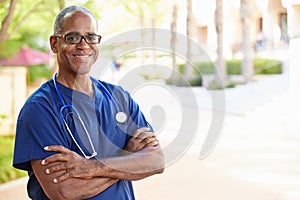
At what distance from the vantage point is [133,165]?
5.39 ft

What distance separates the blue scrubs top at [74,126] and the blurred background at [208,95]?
0.15 meters

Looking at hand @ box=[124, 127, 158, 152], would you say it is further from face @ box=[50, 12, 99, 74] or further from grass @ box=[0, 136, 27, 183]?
grass @ box=[0, 136, 27, 183]

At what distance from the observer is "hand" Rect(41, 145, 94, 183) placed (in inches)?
59.5

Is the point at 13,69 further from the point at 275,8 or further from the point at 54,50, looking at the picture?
the point at 275,8

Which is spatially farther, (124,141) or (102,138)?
(124,141)

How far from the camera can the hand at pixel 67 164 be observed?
151cm

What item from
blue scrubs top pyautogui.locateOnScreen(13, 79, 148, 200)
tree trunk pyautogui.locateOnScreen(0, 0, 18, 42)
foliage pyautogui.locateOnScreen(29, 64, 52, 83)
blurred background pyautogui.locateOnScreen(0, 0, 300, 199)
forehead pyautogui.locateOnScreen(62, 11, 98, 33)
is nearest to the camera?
blue scrubs top pyautogui.locateOnScreen(13, 79, 148, 200)

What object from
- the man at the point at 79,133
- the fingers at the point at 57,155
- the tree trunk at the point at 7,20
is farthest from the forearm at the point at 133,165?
the tree trunk at the point at 7,20

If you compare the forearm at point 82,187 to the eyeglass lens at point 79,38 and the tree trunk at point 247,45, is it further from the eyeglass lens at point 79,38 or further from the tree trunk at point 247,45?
the tree trunk at point 247,45

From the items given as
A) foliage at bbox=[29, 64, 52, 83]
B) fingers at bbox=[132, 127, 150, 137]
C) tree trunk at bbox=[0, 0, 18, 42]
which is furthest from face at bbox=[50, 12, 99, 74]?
foliage at bbox=[29, 64, 52, 83]

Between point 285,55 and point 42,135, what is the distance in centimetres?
1584

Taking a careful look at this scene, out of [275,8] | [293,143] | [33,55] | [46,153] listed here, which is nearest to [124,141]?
[46,153]

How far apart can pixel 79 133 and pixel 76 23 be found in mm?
337

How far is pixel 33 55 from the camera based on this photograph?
1196 cm
